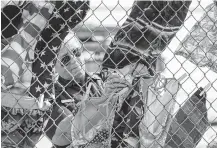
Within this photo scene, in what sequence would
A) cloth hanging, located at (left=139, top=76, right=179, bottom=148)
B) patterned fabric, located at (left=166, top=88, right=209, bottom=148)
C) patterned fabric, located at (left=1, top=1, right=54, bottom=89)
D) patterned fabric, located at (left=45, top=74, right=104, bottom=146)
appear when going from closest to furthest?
patterned fabric, located at (left=1, top=1, right=54, bottom=89)
patterned fabric, located at (left=45, top=74, right=104, bottom=146)
cloth hanging, located at (left=139, top=76, right=179, bottom=148)
patterned fabric, located at (left=166, top=88, right=209, bottom=148)

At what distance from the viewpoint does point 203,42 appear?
3193 mm

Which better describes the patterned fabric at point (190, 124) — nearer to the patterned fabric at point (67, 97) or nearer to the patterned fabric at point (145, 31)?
the patterned fabric at point (145, 31)

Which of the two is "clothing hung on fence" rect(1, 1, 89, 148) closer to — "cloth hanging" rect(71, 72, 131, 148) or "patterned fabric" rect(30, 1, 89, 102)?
"patterned fabric" rect(30, 1, 89, 102)

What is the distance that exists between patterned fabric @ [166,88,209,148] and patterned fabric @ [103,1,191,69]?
49 cm

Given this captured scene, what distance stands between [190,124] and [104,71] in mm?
798

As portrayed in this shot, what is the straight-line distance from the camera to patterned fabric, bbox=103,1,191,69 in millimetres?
2951

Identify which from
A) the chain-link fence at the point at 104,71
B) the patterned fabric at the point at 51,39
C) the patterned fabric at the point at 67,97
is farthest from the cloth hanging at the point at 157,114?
the patterned fabric at the point at 51,39

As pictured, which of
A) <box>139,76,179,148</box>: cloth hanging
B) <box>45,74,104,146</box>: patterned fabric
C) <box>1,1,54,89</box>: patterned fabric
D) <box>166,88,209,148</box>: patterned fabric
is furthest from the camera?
<box>166,88,209,148</box>: patterned fabric

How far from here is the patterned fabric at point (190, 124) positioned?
325cm

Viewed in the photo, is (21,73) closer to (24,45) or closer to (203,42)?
(24,45)

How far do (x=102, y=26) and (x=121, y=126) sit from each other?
669 millimetres

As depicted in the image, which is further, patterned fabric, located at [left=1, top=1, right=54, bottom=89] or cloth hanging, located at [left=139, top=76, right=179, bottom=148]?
cloth hanging, located at [left=139, top=76, right=179, bottom=148]

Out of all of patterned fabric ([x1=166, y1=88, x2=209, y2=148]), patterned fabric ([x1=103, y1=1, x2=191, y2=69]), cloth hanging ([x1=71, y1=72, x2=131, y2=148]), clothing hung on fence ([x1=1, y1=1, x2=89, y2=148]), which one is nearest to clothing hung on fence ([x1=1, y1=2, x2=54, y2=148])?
clothing hung on fence ([x1=1, y1=1, x2=89, y2=148])

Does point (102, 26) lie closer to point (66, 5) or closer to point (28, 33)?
point (66, 5)
